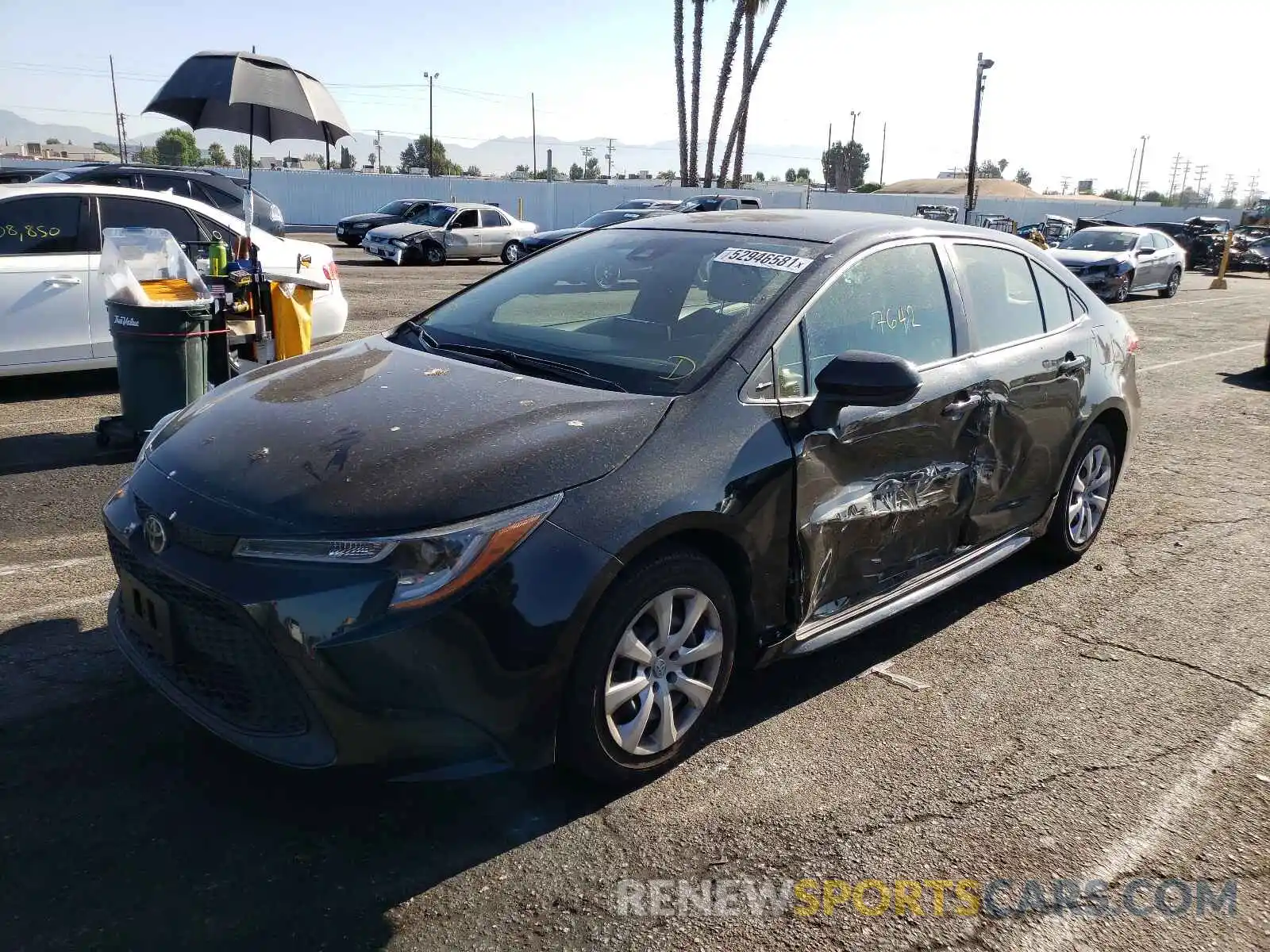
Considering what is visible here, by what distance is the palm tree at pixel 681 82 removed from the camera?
41.2 m

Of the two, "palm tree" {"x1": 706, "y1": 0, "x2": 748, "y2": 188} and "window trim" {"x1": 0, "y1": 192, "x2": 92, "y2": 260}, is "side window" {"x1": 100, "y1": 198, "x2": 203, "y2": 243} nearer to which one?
"window trim" {"x1": 0, "y1": 192, "x2": 92, "y2": 260}

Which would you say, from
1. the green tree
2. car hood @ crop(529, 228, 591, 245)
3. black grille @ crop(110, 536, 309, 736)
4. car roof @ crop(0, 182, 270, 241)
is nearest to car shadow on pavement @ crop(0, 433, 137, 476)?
car roof @ crop(0, 182, 270, 241)

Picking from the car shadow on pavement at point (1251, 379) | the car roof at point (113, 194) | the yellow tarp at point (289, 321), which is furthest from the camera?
the car shadow on pavement at point (1251, 379)

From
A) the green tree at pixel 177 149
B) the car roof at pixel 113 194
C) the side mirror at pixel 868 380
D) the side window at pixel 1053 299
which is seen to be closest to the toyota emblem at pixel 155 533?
the side mirror at pixel 868 380

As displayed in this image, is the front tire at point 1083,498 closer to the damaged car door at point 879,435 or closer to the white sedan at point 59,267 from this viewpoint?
Result: the damaged car door at point 879,435

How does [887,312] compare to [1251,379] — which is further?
[1251,379]

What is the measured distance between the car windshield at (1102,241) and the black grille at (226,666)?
70.9 feet

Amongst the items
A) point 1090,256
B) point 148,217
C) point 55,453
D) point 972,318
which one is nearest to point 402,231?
point 1090,256

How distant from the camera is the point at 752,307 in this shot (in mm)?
3562

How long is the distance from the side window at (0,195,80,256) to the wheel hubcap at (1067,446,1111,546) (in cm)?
716

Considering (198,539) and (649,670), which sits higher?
(198,539)

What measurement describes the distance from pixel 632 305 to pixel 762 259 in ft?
1.71

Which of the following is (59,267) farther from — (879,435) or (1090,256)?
(1090,256)

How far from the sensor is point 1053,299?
16.2 ft
